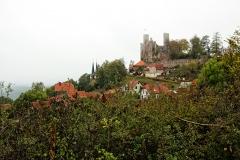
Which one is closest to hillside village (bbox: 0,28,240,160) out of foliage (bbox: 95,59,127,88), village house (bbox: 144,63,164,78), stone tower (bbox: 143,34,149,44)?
foliage (bbox: 95,59,127,88)

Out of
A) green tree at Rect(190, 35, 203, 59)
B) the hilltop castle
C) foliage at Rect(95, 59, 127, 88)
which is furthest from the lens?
the hilltop castle

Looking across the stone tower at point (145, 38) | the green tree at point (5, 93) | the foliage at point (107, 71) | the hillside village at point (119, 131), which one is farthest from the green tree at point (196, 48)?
the green tree at point (5, 93)

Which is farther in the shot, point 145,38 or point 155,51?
point 145,38

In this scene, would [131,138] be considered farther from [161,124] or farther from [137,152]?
[161,124]

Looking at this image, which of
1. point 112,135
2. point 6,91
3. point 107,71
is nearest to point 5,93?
point 6,91

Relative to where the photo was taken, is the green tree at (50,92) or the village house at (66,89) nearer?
the village house at (66,89)

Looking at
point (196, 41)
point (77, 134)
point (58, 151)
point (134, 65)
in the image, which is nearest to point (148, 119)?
point (77, 134)

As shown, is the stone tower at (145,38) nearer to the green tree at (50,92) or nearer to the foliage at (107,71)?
the foliage at (107,71)

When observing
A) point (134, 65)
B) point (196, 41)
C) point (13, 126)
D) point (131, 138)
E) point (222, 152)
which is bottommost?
point (222, 152)

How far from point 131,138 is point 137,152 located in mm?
287

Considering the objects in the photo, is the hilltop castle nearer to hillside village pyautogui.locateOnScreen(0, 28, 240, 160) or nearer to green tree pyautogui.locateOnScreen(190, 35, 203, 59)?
green tree pyautogui.locateOnScreen(190, 35, 203, 59)

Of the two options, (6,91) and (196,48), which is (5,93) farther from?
(196,48)

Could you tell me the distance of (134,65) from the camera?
250ft

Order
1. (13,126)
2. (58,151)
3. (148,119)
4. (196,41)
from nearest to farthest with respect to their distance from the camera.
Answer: (58,151)
(13,126)
(148,119)
(196,41)
